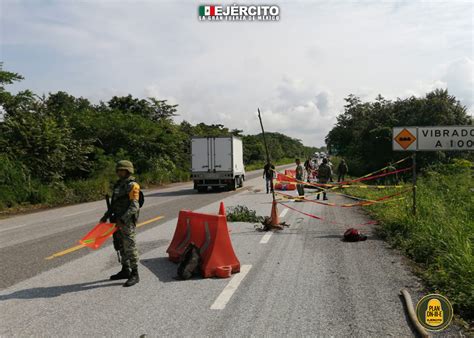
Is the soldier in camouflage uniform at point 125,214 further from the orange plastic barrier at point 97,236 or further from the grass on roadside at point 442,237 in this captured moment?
the grass on roadside at point 442,237

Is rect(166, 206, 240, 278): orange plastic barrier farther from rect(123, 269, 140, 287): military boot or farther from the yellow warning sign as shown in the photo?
the yellow warning sign

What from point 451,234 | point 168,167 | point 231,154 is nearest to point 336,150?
point 168,167

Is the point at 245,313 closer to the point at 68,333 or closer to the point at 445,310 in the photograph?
the point at 68,333

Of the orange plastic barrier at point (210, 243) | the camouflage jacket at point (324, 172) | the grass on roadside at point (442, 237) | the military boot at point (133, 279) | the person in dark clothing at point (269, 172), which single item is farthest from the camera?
the camouflage jacket at point (324, 172)

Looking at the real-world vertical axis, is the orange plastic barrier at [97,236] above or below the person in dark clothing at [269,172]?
below

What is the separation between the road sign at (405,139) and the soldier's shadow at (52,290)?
7233mm

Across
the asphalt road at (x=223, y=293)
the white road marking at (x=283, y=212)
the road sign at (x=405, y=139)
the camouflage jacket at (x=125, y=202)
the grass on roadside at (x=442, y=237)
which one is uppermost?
the road sign at (x=405, y=139)

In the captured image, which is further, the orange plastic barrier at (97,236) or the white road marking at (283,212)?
the white road marking at (283,212)

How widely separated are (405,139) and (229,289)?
652cm

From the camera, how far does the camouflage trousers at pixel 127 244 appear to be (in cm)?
583

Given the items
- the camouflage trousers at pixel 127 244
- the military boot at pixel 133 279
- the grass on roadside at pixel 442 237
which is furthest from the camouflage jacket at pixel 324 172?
the military boot at pixel 133 279

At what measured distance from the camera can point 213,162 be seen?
2402 centimetres

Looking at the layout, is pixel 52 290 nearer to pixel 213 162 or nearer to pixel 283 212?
pixel 283 212

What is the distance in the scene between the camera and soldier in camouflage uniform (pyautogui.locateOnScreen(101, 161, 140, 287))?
19.4 ft
